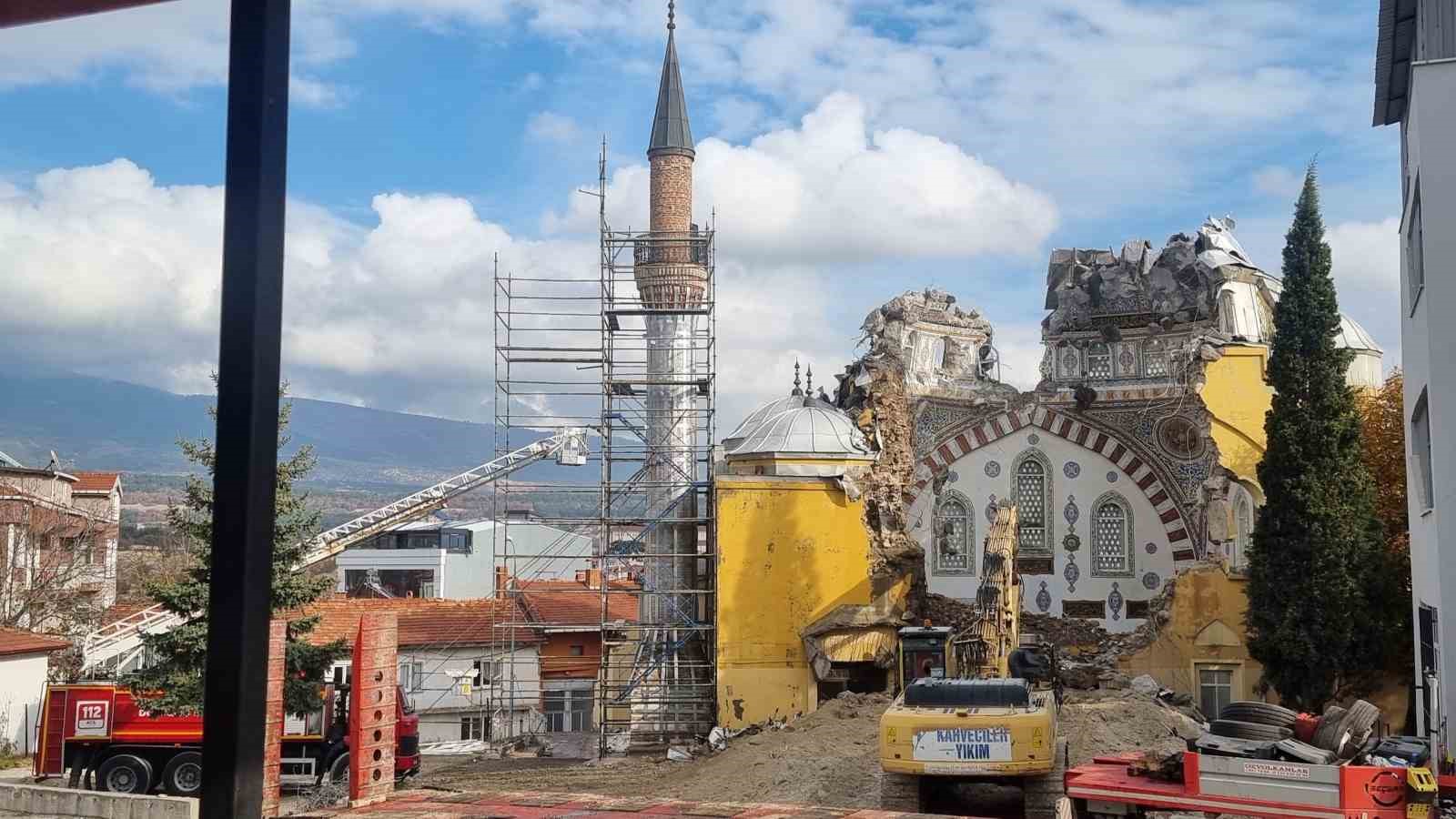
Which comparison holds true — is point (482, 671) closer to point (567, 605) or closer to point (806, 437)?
point (567, 605)

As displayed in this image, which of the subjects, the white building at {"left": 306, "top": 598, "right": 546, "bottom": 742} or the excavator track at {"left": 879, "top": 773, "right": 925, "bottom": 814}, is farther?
the white building at {"left": 306, "top": 598, "right": 546, "bottom": 742}

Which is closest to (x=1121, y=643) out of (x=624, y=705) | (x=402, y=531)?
(x=624, y=705)

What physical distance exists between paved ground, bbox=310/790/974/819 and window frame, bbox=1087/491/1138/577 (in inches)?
625

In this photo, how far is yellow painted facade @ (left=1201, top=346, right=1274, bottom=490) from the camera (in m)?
23.3

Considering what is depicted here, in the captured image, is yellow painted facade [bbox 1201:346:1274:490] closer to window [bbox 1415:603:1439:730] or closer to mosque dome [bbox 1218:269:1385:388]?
mosque dome [bbox 1218:269:1385:388]

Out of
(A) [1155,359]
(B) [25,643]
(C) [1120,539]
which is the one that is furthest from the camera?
(A) [1155,359]

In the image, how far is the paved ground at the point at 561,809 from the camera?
8.45m

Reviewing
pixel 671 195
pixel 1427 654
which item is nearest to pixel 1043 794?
pixel 1427 654

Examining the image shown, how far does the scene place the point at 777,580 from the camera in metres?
22.7

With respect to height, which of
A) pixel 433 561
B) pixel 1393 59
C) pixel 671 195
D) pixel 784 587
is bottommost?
pixel 784 587

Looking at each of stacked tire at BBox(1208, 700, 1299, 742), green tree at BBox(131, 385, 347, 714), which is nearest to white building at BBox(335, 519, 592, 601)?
green tree at BBox(131, 385, 347, 714)

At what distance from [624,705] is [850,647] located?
13.6 feet

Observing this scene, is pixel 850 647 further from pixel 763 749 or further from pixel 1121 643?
pixel 1121 643

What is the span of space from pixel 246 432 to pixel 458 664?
27148 mm
